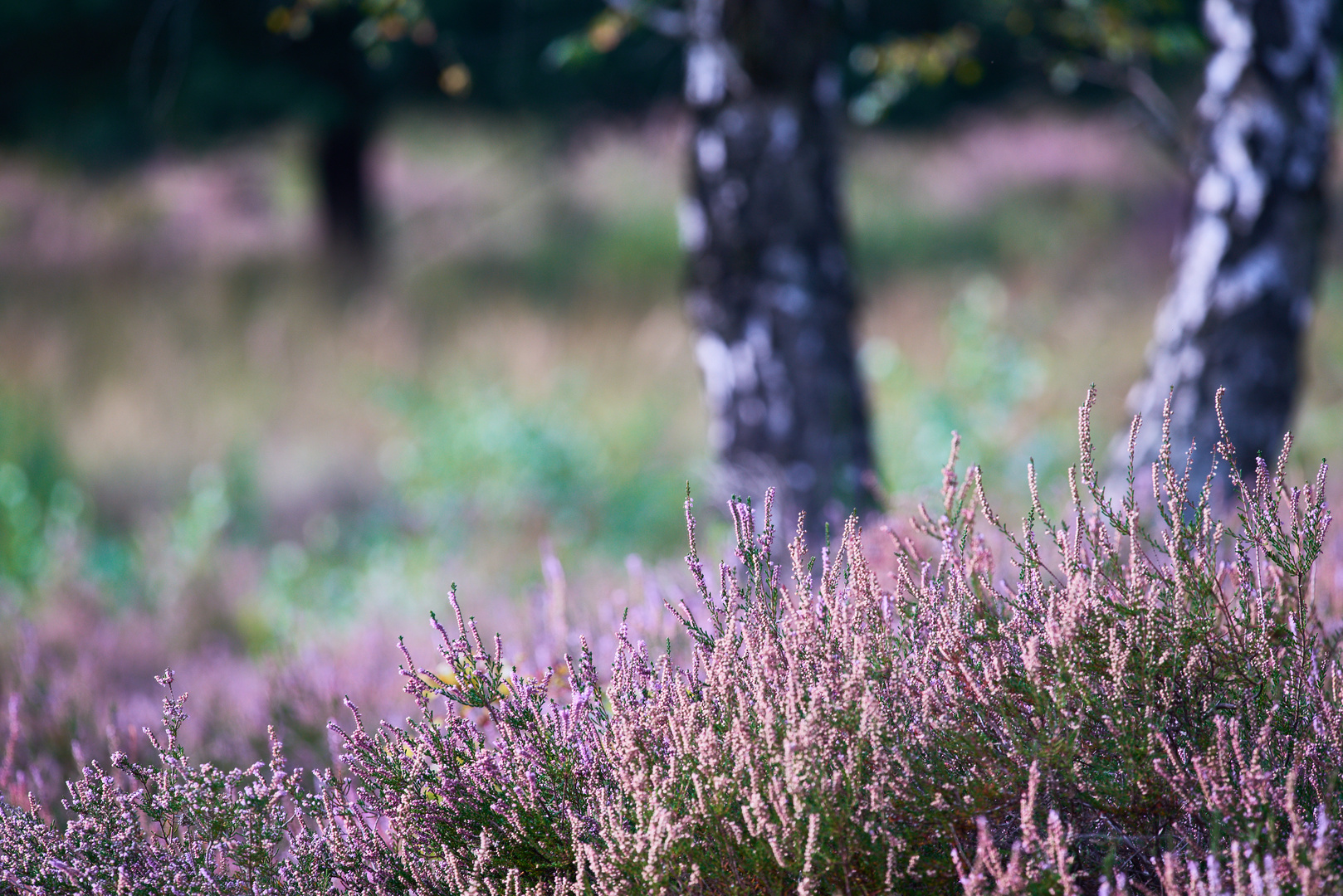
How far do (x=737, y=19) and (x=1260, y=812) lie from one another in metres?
3.29

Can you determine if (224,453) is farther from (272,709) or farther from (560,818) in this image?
(560,818)

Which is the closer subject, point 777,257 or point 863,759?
point 863,759

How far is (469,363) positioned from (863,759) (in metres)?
8.15

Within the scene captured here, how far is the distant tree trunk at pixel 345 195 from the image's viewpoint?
13188 mm

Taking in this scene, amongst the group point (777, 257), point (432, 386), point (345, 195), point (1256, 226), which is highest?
point (345, 195)

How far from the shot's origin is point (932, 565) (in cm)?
269

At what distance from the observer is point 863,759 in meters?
1.75

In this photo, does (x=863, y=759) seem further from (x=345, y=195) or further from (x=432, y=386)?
(x=345, y=195)

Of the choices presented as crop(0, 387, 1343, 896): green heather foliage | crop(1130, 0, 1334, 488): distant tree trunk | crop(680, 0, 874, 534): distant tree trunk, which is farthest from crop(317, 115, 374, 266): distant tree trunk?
crop(0, 387, 1343, 896): green heather foliage

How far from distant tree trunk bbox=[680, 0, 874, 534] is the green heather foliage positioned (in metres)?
2.21

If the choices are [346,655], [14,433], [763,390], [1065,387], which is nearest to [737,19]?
[763,390]

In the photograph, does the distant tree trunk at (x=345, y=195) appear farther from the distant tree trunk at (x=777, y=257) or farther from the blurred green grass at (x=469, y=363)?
the distant tree trunk at (x=777, y=257)

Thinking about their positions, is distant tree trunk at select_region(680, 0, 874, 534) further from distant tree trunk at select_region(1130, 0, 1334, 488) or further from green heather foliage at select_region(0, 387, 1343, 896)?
green heather foliage at select_region(0, 387, 1343, 896)

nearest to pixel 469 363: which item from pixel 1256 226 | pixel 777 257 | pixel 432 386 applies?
pixel 432 386
